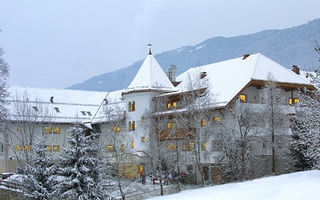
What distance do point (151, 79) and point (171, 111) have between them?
9.95 meters

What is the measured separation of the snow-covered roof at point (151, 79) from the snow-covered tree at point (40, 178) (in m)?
29.6

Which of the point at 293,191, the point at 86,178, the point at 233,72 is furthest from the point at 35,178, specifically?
the point at 233,72

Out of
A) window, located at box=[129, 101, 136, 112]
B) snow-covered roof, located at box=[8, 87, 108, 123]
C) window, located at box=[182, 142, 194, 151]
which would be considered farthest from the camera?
snow-covered roof, located at box=[8, 87, 108, 123]

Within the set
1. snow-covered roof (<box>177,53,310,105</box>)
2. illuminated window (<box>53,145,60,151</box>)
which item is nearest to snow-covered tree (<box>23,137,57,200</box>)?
snow-covered roof (<box>177,53,310,105</box>)

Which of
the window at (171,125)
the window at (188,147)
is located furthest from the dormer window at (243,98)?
the window at (171,125)

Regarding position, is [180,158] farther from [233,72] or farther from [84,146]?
[84,146]

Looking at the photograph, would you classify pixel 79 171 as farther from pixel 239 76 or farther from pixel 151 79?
pixel 151 79

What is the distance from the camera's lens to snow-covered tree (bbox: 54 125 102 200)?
27047mm

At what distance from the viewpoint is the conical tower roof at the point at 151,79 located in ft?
192

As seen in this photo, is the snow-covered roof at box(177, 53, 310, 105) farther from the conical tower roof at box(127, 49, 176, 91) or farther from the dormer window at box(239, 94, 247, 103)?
the conical tower roof at box(127, 49, 176, 91)

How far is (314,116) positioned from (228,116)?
22852mm

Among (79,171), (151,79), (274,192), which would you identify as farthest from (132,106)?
(274,192)

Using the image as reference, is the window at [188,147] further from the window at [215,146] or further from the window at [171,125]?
the window at [215,146]

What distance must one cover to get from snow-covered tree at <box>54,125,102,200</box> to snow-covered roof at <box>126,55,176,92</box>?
3043 cm
